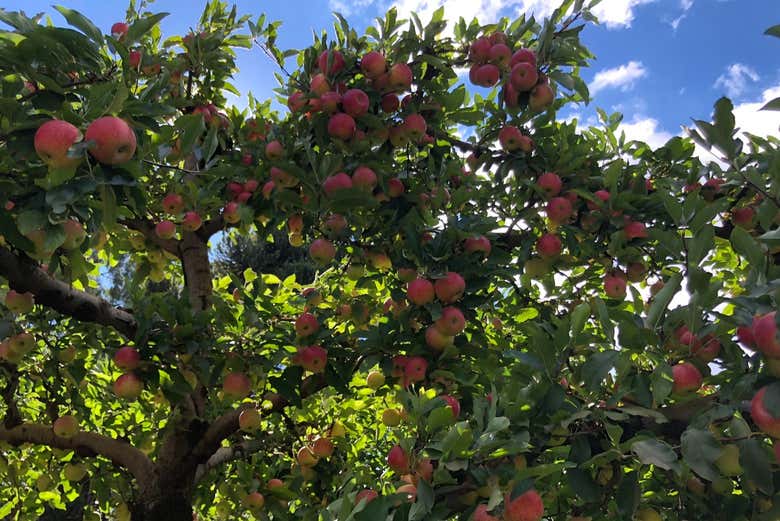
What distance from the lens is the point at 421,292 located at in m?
2.50

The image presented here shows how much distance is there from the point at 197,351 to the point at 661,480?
213 centimetres

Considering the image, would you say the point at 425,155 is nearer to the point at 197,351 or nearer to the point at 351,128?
the point at 351,128

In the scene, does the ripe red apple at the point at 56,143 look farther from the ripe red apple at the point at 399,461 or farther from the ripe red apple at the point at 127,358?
the ripe red apple at the point at 127,358

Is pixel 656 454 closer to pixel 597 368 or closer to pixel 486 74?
pixel 597 368

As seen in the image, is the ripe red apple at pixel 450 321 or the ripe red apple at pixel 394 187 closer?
the ripe red apple at pixel 450 321

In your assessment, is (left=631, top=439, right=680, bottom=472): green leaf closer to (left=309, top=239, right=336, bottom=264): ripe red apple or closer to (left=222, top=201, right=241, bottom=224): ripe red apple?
(left=309, top=239, right=336, bottom=264): ripe red apple

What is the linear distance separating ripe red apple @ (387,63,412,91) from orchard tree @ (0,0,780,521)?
1cm

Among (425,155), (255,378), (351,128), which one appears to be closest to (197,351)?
(255,378)

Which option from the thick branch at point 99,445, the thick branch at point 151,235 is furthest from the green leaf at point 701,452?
the thick branch at point 151,235

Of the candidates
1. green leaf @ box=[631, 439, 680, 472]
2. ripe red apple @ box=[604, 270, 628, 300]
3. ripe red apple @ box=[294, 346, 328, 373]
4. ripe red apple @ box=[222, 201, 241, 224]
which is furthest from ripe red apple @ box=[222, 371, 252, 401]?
green leaf @ box=[631, 439, 680, 472]

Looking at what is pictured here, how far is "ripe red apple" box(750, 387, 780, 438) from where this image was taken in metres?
1.33

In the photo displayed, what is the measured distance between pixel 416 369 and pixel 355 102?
1338mm

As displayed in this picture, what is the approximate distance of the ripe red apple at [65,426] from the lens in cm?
347

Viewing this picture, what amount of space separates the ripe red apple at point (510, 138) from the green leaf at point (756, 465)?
A: 2099 millimetres
